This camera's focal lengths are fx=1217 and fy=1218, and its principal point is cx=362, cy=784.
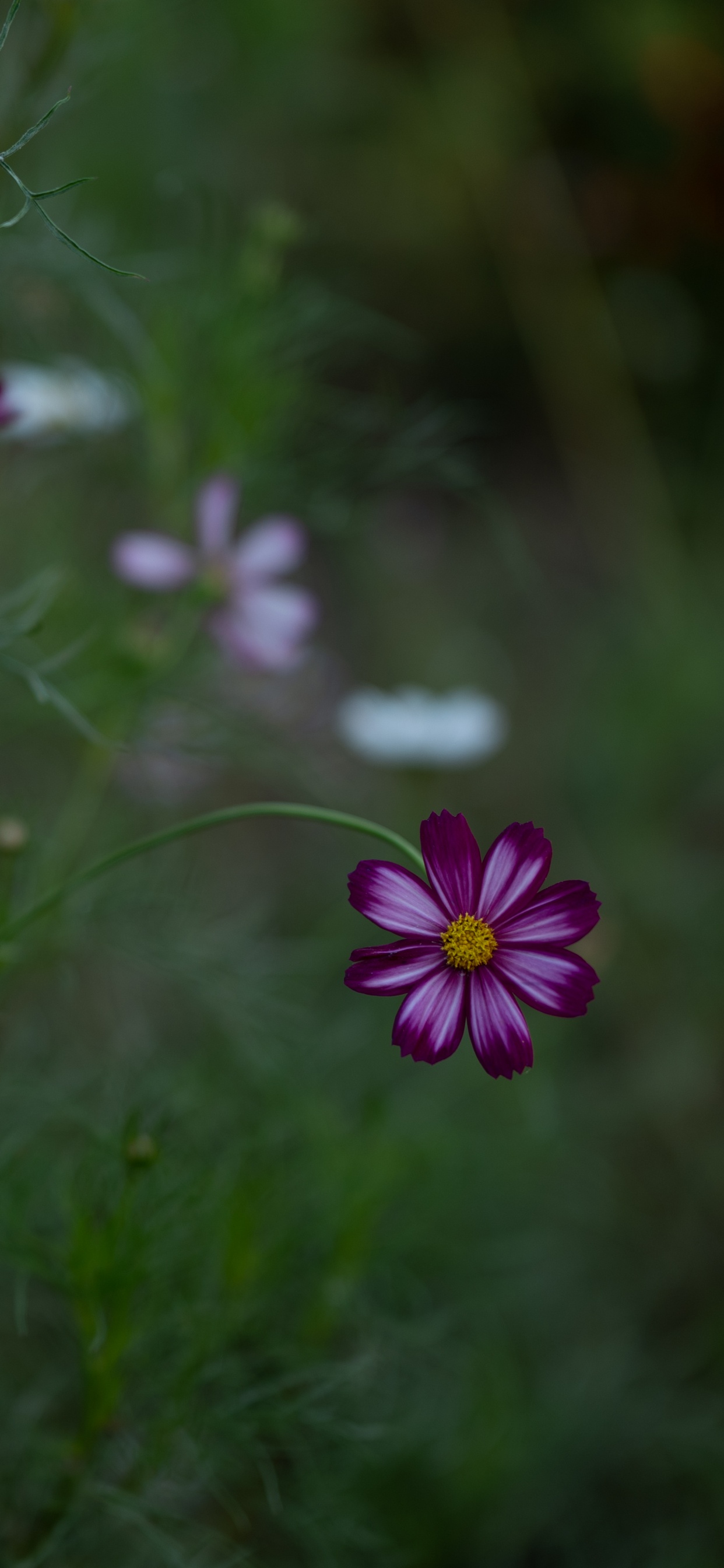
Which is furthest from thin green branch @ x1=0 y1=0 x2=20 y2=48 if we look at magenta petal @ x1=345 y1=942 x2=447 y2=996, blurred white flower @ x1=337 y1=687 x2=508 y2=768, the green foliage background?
blurred white flower @ x1=337 y1=687 x2=508 y2=768

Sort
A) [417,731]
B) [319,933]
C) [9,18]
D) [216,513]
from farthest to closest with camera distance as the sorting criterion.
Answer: [319,933] → [417,731] → [216,513] → [9,18]

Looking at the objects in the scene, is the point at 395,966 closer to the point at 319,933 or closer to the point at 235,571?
the point at 235,571

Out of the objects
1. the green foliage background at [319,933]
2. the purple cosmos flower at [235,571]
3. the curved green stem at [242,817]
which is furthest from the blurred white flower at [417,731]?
the curved green stem at [242,817]

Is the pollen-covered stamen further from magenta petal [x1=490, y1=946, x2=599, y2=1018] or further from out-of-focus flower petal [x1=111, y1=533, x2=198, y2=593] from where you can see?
out-of-focus flower petal [x1=111, y1=533, x2=198, y2=593]

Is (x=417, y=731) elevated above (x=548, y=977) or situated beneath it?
elevated above

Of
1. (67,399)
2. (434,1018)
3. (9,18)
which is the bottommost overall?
(434,1018)

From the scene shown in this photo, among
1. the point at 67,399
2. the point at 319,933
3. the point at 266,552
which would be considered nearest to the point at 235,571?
the point at 266,552

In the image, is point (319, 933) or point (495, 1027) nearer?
point (495, 1027)
